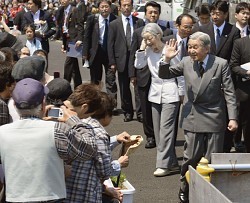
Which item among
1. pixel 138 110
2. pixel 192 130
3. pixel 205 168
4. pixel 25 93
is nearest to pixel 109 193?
pixel 205 168

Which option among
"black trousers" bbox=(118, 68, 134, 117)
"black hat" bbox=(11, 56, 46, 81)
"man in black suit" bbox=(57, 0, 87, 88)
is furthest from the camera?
"man in black suit" bbox=(57, 0, 87, 88)

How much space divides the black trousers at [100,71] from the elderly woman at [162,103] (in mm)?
3369

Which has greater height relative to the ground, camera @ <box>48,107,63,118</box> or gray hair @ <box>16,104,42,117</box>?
gray hair @ <box>16,104,42,117</box>

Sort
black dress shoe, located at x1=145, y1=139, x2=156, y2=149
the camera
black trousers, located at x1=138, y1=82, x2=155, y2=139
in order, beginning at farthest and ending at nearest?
1. black dress shoe, located at x1=145, y1=139, x2=156, y2=149
2. black trousers, located at x1=138, y1=82, x2=155, y2=139
3. the camera

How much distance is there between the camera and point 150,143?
10.8m

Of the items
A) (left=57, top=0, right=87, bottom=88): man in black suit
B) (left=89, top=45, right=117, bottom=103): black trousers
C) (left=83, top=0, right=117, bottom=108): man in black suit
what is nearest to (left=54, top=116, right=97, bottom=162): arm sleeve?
(left=89, top=45, right=117, bottom=103): black trousers

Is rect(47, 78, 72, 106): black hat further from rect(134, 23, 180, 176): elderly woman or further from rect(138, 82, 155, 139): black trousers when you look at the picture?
rect(138, 82, 155, 139): black trousers

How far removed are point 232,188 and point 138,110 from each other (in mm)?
7077

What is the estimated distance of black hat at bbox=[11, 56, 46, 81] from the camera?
6.19 metres

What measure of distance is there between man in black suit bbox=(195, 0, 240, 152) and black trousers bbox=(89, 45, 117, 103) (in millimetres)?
3117

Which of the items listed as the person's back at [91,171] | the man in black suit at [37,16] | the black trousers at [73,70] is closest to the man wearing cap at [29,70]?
the person's back at [91,171]

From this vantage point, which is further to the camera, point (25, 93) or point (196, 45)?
point (196, 45)

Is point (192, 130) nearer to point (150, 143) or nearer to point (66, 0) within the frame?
point (150, 143)

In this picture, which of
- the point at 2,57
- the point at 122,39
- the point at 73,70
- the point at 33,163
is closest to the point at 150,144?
the point at 122,39
